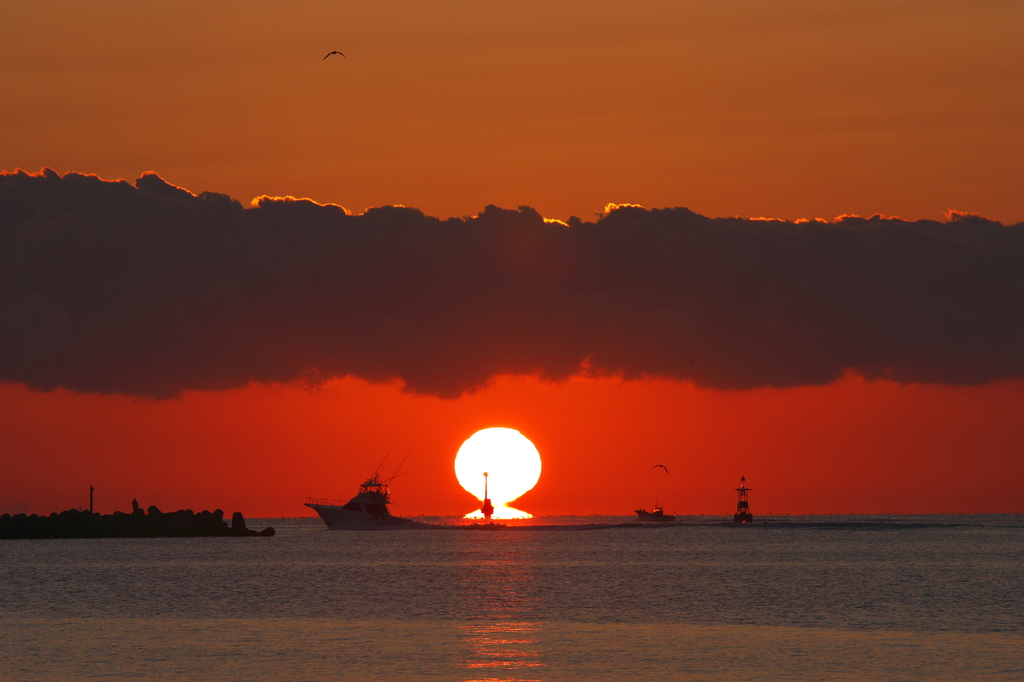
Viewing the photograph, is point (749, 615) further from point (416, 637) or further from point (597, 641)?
point (416, 637)

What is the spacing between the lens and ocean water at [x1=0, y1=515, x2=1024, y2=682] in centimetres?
5612

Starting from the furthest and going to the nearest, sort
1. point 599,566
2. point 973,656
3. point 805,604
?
point 599,566 → point 805,604 → point 973,656

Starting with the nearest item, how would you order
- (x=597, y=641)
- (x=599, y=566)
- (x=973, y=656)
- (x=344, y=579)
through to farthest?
(x=973, y=656) → (x=597, y=641) → (x=344, y=579) → (x=599, y=566)

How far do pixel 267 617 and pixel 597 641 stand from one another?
27126 millimetres

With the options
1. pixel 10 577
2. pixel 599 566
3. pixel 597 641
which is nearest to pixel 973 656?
pixel 597 641

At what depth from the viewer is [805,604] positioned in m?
93.7

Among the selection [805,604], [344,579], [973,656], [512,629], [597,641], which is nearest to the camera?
[973,656]

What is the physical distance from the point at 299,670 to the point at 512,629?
2133 cm

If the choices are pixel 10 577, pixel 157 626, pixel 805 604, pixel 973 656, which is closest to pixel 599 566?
pixel 805 604

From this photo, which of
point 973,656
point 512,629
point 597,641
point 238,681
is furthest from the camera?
point 512,629

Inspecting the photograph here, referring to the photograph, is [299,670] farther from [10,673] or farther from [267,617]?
[267,617]

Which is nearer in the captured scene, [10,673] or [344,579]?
[10,673]

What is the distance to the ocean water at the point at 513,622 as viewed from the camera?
56.1 m

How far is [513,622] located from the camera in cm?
7888
